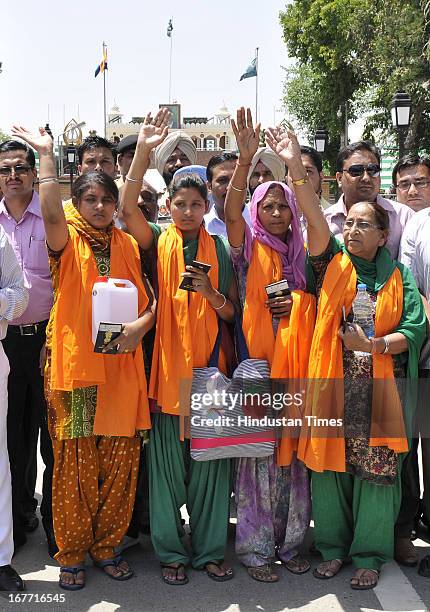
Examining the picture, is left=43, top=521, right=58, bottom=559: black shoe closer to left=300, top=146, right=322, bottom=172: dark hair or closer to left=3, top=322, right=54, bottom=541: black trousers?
left=3, top=322, right=54, bottom=541: black trousers

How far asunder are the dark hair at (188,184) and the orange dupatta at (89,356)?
15.4 inches

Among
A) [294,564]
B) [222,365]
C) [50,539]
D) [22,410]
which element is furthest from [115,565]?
[222,365]

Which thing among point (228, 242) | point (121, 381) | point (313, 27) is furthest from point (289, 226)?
point (313, 27)

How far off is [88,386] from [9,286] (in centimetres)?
62

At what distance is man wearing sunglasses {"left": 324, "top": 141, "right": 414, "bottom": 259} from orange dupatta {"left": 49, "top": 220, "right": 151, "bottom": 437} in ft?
4.85

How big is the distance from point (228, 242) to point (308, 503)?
144cm

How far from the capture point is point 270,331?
3479 millimetres

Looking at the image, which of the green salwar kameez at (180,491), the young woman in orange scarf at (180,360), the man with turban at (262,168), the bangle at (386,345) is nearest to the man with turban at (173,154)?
the man with turban at (262,168)

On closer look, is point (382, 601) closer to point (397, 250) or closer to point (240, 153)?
point (397, 250)

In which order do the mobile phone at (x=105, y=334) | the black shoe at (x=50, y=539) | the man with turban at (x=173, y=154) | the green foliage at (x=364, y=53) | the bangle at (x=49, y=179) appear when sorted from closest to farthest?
1. the mobile phone at (x=105, y=334)
2. the bangle at (x=49, y=179)
3. the black shoe at (x=50, y=539)
4. the man with turban at (x=173, y=154)
5. the green foliage at (x=364, y=53)

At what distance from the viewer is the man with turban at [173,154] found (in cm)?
473

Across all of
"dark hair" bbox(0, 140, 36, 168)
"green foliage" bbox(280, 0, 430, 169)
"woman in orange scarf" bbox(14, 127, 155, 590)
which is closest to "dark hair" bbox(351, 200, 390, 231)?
"woman in orange scarf" bbox(14, 127, 155, 590)

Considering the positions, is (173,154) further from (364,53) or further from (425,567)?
(364,53)

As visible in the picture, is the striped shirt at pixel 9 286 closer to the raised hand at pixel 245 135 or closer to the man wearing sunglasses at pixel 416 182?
the raised hand at pixel 245 135
